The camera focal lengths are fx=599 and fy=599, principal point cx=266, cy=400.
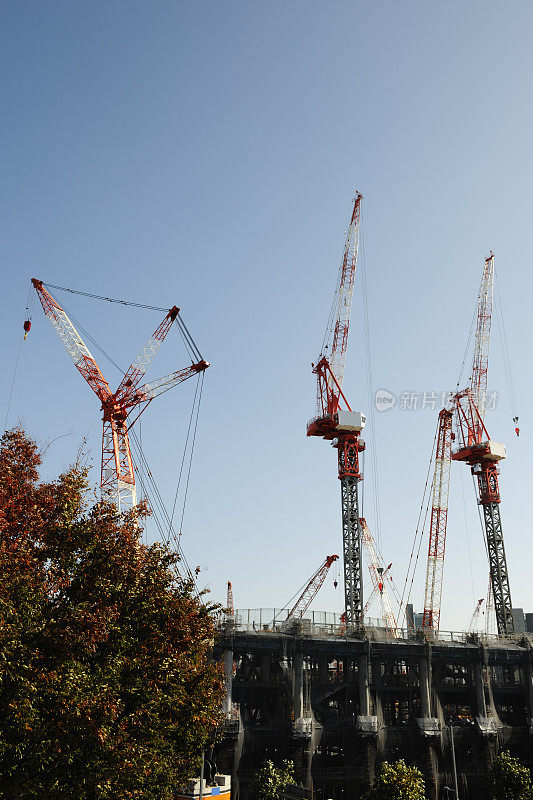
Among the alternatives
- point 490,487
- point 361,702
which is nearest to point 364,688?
point 361,702

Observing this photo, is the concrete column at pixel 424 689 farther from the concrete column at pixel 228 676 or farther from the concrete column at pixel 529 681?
the concrete column at pixel 228 676

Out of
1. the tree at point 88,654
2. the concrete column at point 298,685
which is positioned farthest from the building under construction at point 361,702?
the tree at point 88,654

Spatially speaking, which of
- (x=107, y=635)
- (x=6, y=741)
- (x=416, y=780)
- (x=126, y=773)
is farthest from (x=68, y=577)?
(x=416, y=780)

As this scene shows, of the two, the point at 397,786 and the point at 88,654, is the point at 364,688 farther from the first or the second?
the point at 88,654

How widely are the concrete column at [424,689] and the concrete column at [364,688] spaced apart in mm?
7864

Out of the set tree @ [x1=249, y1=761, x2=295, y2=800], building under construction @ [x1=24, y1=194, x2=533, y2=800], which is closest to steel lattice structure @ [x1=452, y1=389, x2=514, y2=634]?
building under construction @ [x1=24, y1=194, x2=533, y2=800]

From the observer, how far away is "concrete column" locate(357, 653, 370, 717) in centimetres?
7477

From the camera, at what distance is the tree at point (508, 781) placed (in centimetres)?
6444

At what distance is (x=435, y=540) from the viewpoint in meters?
121

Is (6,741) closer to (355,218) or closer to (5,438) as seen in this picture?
(5,438)

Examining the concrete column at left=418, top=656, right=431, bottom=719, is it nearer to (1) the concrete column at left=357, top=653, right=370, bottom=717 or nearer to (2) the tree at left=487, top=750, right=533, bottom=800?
(1) the concrete column at left=357, top=653, right=370, bottom=717

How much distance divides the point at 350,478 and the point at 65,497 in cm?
8265

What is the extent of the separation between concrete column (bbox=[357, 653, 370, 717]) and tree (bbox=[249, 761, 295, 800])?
48.3 ft

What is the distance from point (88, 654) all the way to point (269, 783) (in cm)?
4618
